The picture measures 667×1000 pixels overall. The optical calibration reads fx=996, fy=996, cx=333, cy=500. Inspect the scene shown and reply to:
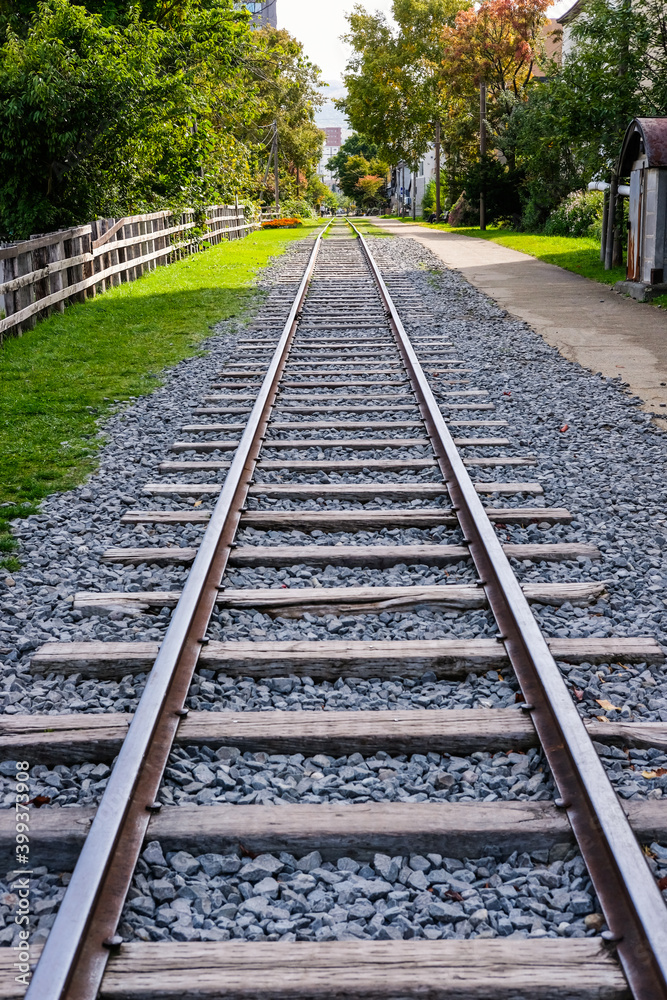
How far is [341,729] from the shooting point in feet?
10.7

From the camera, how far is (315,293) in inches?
672

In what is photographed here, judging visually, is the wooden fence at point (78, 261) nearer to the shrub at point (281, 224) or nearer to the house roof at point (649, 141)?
the house roof at point (649, 141)

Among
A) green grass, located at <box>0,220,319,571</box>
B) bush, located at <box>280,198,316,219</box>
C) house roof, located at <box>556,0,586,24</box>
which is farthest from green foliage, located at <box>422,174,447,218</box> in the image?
green grass, located at <box>0,220,319,571</box>

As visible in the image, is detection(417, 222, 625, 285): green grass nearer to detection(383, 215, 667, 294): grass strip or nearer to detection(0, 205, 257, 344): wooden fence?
detection(383, 215, 667, 294): grass strip

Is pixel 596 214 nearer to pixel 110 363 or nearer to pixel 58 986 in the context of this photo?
pixel 110 363

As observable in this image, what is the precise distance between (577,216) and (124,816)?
3069 centimetres

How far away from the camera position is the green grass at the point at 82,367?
6.52 metres

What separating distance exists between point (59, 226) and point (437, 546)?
568 inches

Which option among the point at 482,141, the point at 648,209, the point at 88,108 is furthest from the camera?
the point at 482,141

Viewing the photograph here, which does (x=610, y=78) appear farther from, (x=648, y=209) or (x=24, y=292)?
(x=24, y=292)

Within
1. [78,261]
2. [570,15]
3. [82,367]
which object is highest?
[570,15]

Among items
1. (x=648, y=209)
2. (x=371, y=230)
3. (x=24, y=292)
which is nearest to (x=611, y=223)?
(x=648, y=209)

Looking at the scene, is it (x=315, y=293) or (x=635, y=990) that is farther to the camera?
(x=315, y=293)

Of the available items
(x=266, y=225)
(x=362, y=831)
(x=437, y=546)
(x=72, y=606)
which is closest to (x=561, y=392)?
(x=437, y=546)
